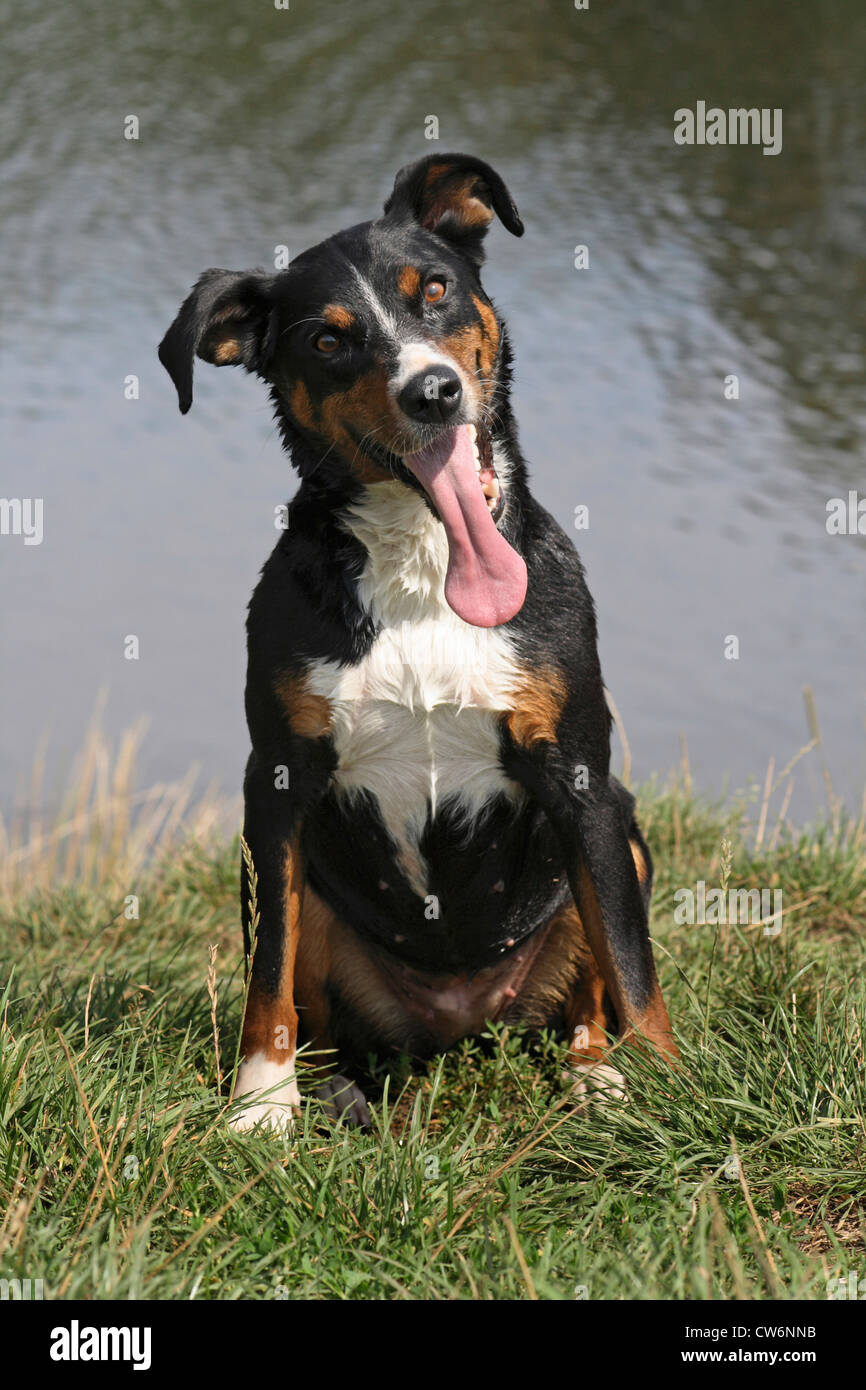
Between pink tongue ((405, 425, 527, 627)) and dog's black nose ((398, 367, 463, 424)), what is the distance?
10 cm

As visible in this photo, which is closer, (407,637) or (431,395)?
(431,395)

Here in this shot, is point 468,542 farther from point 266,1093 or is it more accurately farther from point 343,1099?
point 343,1099

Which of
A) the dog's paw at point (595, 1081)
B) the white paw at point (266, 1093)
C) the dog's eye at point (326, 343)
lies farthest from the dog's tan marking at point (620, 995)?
the dog's eye at point (326, 343)

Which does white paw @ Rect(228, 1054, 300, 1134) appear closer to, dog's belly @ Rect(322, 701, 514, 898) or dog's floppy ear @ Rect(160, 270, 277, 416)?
dog's belly @ Rect(322, 701, 514, 898)

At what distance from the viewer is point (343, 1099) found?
3865mm

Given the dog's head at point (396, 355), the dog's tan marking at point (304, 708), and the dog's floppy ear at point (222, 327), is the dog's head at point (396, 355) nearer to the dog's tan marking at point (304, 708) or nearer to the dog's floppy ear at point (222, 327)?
the dog's floppy ear at point (222, 327)

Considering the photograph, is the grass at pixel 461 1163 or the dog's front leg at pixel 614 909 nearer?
the grass at pixel 461 1163

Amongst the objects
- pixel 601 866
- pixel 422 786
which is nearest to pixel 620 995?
pixel 601 866

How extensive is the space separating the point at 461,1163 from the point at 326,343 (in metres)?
1.95

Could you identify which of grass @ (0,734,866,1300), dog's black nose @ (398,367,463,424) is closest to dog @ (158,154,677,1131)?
dog's black nose @ (398,367,463,424)

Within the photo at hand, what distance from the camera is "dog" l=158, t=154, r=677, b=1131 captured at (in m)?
3.50

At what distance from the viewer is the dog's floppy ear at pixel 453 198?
3.76 m
